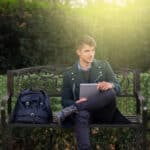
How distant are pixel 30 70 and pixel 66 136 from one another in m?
0.81

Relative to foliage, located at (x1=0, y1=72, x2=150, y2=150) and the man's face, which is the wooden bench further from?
the man's face

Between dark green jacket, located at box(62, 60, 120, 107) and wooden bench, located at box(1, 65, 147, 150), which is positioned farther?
wooden bench, located at box(1, 65, 147, 150)

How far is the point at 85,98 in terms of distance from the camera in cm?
697

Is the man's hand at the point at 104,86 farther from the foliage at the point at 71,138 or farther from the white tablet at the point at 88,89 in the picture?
the foliage at the point at 71,138

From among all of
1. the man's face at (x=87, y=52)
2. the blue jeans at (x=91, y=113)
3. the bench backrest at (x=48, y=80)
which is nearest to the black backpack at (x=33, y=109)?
Answer: the blue jeans at (x=91, y=113)

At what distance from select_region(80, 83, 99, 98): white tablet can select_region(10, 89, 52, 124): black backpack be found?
403 millimetres

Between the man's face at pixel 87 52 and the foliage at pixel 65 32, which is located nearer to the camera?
the man's face at pixel 87 52

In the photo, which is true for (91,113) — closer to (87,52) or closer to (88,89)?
(88,89)

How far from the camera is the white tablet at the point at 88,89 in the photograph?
695 centimetres

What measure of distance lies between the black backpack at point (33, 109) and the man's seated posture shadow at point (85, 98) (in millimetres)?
129

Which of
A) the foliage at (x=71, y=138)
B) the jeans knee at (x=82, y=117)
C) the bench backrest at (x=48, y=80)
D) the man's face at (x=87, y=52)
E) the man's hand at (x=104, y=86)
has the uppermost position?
the man's face at (x=87, y=52)

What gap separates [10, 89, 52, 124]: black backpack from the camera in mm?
7098

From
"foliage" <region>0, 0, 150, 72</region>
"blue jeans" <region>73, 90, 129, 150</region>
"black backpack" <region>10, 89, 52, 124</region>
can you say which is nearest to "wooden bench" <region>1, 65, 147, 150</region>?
"black backpack" <region>10, 89, 52, 124</region>

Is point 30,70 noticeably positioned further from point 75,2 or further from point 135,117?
point 75,2
